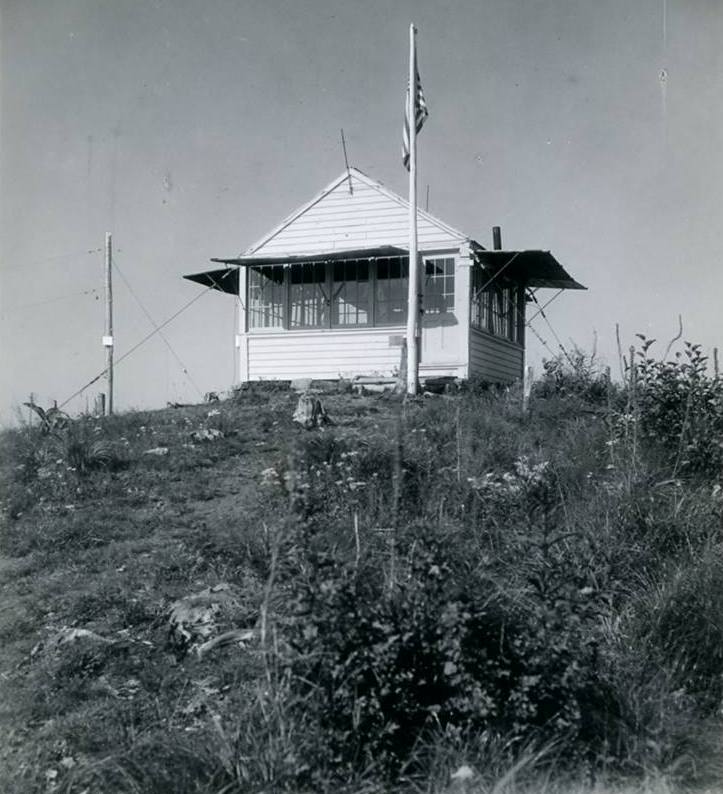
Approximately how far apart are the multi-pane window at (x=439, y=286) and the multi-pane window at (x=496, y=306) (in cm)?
51

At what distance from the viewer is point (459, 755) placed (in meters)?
2.87

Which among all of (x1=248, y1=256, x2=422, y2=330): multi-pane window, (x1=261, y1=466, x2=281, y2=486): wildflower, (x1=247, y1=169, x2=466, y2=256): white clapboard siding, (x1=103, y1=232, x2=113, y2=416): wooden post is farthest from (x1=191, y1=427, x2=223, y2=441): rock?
(x1=103, y1=232, x2=113, y2=416): wooden post

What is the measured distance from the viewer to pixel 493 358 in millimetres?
15875

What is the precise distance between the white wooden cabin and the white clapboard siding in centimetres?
2

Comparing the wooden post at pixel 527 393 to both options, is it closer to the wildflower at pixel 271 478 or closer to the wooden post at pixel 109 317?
the wildflower at pixel 271 478

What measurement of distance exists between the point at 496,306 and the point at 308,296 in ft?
15.2

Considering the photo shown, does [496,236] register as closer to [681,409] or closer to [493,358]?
[493,358]

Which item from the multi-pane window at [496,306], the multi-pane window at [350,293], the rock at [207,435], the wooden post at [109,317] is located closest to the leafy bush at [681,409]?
the rock at [207,435]

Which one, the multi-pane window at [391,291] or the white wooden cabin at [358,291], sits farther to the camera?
the multi-pane window at [391,291]

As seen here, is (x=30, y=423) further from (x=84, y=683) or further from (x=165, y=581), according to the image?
(x=84, y=683)

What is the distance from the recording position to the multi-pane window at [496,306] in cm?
1474

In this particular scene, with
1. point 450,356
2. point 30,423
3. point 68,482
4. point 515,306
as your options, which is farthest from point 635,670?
point 515,306

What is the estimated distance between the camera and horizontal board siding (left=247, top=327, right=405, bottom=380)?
47.2ft

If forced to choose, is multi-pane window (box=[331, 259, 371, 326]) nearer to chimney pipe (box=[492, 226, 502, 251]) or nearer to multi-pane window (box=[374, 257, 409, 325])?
multi-pane window (box=[374, 257, 409, 325])
